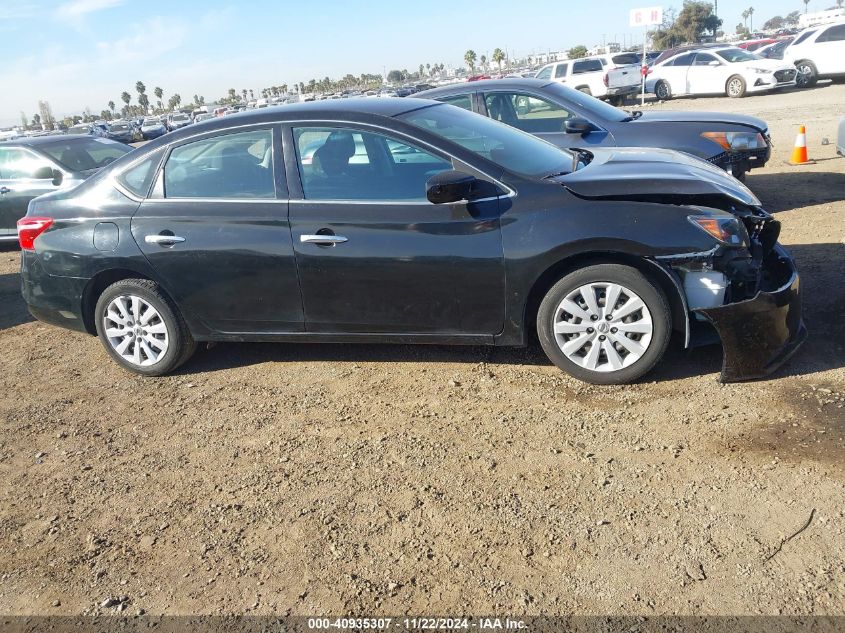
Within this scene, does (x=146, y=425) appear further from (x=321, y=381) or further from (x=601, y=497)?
(x=601, y=497)

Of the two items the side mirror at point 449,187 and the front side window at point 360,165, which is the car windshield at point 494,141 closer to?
the front side window at point 360,165

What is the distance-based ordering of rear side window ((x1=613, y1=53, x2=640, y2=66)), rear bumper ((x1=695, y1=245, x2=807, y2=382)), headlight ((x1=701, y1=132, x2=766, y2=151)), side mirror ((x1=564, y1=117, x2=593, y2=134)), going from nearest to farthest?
rear bumper ((x1=695, y1=245, x2=807, y2=382)), side mirror ((x1=564, y1=117, x2=593, y2=134)), headlight ((x1=701, y1=132, x2=766, y2=151)), rear side window ((x1=613, y1=53, x2=640, y2=66))

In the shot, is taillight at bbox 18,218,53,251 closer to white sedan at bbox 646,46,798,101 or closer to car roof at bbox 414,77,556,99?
car roof at bbox 414,77,556,99

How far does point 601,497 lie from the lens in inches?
129

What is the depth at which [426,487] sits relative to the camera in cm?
351

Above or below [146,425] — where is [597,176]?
above

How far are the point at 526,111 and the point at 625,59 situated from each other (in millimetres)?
23512

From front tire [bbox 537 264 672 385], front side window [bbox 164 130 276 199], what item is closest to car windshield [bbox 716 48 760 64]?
front tire [bbox 537 264 672 385]

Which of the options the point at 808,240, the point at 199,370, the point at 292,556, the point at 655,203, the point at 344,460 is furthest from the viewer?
the point at 808,240

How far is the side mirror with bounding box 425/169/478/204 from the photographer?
13.6 feet

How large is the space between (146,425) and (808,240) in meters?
5.85

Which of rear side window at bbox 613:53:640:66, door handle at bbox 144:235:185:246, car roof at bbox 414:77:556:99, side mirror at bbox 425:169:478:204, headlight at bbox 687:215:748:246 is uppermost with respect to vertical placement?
rear side window at bbox 613:53:640:66

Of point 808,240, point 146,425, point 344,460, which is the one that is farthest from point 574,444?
point 808,240

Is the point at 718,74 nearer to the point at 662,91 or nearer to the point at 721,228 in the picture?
the point at 662,91
